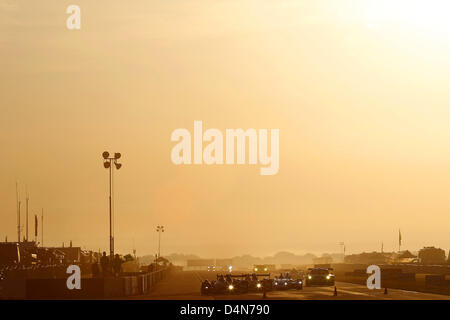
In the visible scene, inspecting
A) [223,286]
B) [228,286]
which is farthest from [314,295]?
[223,286]

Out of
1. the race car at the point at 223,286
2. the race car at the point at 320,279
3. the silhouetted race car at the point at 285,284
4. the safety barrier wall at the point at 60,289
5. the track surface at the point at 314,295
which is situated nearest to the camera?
the track surface at the point at 314,295

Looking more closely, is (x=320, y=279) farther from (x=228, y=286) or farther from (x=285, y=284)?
(x=228, y=286)

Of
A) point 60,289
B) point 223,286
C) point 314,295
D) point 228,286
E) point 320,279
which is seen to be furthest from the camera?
point 320,279

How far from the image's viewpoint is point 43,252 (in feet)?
452

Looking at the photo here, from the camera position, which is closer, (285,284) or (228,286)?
(228,286)

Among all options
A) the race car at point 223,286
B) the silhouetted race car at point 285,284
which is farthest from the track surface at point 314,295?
the silhouetted race car at point 285,284

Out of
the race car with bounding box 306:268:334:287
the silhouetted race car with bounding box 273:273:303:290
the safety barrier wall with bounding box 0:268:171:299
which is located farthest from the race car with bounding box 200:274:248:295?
the race car with bounding box 306:268:334:287

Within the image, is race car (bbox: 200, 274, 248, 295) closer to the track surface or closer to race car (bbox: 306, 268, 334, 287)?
the track surface

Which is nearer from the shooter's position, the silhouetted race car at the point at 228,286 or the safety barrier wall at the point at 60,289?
the safety barrier wall at the point at 60,289

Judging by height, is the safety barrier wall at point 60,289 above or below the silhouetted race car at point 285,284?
above

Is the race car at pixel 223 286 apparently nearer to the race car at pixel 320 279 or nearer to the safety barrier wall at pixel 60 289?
the safety barrier wall at pixel 60 289
